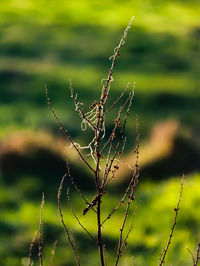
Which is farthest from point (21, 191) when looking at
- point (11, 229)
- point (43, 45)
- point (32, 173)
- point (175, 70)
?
point (43, 45)

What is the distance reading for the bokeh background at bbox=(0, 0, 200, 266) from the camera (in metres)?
17.0

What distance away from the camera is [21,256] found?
15852mm

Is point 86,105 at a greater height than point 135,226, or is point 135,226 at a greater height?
point 86,105

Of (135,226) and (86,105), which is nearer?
(135,226)

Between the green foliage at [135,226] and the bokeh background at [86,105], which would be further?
the bokeh background at [86,105]

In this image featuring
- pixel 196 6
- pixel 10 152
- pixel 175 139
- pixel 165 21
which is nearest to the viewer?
pixel 10 152

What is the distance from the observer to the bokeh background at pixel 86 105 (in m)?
17.0

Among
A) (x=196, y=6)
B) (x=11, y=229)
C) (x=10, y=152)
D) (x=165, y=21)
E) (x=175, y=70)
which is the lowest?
(x=11, y=229)

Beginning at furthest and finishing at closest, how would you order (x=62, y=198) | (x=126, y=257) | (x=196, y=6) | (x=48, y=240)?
(x=196, y=6) < (x=62, y=198) < (x=48, y=240) < (x=126, y=257)

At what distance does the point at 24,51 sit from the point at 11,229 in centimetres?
2034

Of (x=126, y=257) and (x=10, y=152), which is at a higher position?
(x=10, y=152)

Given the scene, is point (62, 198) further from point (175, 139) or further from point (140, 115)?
point (140, 115)

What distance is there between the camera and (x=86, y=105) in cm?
2923

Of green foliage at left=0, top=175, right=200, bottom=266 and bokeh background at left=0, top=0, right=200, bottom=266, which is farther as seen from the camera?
bokeh background at left=0, top=0, right=200, bottom=266
